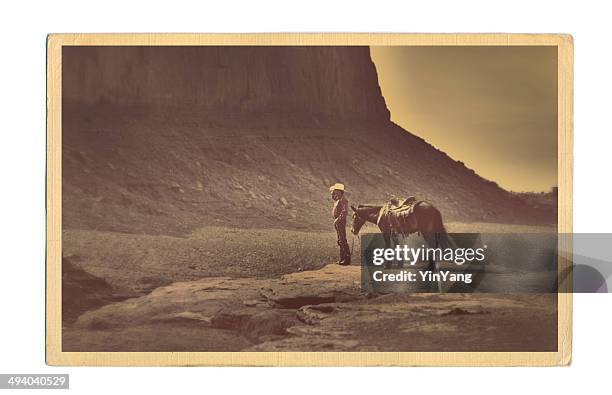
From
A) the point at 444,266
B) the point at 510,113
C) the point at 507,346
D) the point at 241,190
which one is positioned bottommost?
the point at 507,346

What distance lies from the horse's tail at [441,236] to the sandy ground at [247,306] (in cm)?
33

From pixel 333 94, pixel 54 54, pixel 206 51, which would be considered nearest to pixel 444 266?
pixel 333 94

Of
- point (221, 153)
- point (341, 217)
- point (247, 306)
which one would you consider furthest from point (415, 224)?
point (221, 153)

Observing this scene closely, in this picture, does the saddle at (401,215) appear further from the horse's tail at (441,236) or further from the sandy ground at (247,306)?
the sandy ground at (247,306)

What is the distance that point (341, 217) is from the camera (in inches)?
217

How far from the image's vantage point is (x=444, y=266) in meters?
5.50

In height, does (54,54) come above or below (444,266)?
above

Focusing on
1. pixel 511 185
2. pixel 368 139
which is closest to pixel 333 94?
pixel 368 139

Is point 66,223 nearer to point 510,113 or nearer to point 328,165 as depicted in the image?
point 328,165

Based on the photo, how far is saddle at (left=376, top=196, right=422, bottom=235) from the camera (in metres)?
5.51

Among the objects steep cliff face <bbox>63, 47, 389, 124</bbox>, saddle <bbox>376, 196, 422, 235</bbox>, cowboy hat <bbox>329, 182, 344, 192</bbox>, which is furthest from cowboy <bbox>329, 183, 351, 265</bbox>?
steep cliff face <bbox>63, 47, 389, 124</bbox>

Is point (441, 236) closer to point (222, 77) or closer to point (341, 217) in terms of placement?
point (341, 217)

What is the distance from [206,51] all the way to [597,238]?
9.11 ft

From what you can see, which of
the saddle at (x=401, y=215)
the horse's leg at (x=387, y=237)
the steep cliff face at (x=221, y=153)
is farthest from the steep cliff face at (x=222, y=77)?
the horse's leg at (x=387, y=237)
